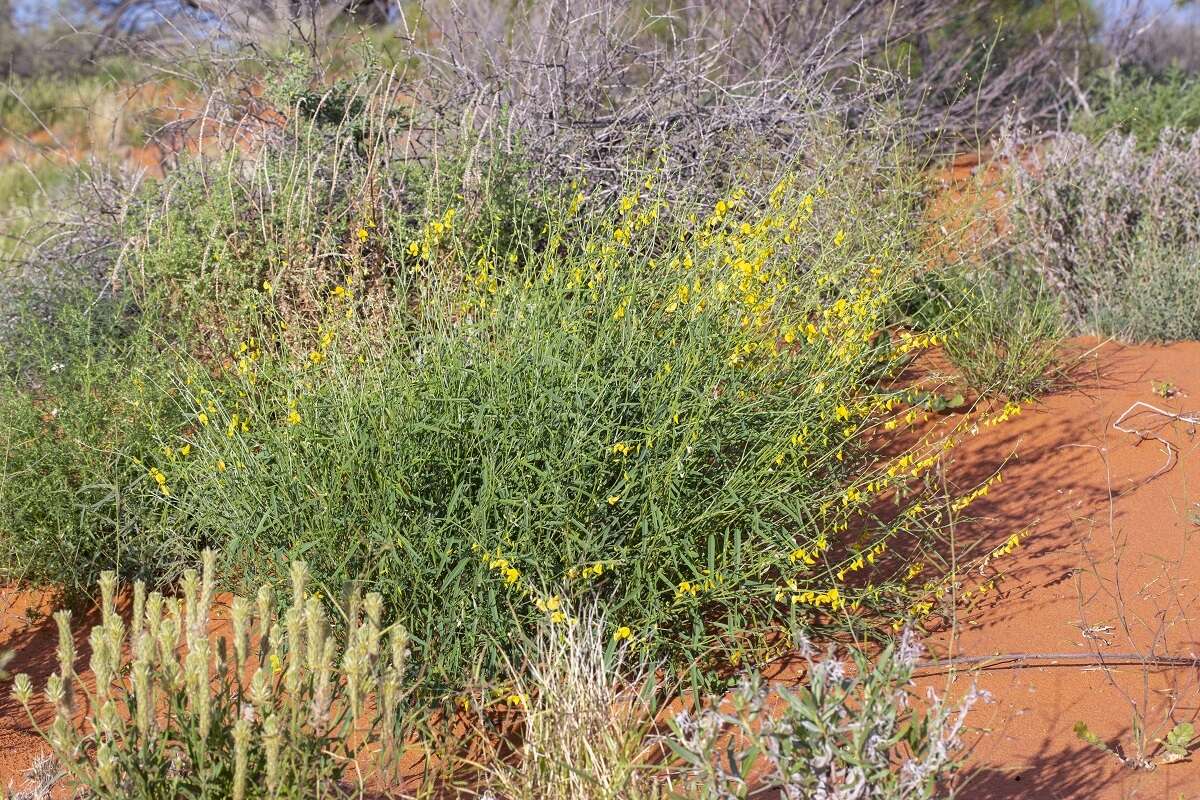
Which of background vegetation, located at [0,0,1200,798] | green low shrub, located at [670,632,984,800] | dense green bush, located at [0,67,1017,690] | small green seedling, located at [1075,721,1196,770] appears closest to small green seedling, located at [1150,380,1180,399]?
background vegetation, located at [0,0,1200,798]

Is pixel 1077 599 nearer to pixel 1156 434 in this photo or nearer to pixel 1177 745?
pixel 1177 745

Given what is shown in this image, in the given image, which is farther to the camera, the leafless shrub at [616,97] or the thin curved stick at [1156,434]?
the leafless shrub at [616,97]

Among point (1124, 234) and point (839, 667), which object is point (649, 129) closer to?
point (1124, 234)

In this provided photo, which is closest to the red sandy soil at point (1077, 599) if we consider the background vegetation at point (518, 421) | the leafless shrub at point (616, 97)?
the background vegetation at point (518, 421)

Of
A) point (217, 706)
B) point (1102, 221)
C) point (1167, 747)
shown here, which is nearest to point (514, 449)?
point (217, 706)

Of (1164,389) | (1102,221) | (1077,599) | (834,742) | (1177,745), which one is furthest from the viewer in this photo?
(1102,221)

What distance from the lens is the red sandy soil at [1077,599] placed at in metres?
3.02

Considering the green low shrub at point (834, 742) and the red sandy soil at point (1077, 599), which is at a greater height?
the green low shrub at point (834, 742)

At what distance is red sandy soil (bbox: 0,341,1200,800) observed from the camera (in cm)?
302

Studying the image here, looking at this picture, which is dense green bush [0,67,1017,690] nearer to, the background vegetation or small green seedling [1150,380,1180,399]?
the background vegetation

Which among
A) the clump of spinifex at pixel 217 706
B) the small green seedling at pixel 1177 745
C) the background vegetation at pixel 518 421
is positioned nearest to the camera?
the clump of spinifex at pixel 217 706

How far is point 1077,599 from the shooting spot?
378 centimetres

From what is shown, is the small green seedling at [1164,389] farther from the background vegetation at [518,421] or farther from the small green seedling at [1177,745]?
the small green seedling at [1177,745]

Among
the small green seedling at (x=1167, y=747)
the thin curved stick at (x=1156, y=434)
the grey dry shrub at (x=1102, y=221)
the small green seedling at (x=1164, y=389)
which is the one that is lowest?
the small green seedling at (x=1167, y=747)
